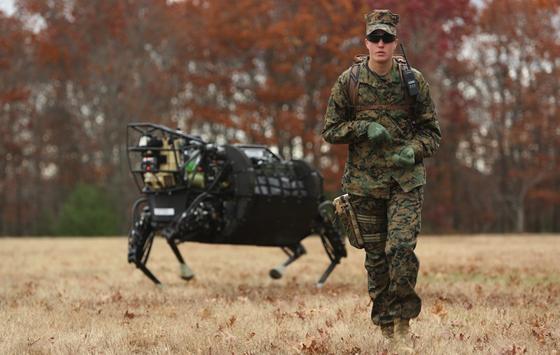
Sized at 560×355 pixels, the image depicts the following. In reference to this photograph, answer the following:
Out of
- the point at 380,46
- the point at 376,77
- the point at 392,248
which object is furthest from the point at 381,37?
the point at 392,248

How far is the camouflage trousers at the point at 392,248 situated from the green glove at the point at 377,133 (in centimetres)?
41

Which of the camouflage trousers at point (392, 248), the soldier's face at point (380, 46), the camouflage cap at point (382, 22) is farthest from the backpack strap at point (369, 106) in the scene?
the camouflage trousers at point (392, 248)

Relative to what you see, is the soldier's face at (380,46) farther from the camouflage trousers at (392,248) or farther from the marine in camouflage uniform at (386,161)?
the camouflage trousers at (392,248)

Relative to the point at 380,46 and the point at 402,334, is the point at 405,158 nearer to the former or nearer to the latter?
the point at 380,46

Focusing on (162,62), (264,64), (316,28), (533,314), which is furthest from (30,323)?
(162,62)

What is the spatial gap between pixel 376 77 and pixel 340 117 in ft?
1.32

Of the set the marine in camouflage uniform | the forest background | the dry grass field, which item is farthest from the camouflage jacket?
the forest background

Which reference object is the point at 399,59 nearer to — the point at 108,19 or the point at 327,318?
the point at 327,318

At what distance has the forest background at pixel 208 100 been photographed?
1463 inches

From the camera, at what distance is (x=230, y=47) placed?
37219mm

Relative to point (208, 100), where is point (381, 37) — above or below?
below

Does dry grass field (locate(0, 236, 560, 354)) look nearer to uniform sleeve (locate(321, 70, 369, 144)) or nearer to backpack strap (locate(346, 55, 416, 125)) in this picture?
uniform sleeve (locate(321, 70, 369, 144))

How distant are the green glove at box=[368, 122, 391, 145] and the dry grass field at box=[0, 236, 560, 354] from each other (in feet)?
4.77

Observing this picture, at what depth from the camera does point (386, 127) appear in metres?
7.05
